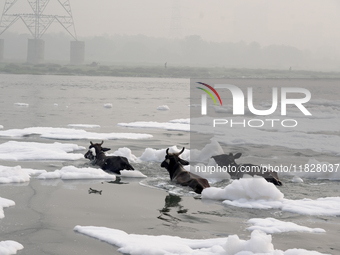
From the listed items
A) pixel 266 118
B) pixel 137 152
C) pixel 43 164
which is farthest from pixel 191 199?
pixel 266 118

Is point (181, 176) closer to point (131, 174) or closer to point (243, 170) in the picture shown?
point (131, 174)

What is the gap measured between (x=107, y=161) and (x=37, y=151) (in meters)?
3.40

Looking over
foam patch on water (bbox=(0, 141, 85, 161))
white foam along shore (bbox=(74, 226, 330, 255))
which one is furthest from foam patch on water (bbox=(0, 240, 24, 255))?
foam patch on water (bbox=(0, 141, 85, 161))

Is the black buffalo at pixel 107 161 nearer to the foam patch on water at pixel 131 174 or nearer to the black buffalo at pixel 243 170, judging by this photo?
the foam patch on water at pixel 131 174

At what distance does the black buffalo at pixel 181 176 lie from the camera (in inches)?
434

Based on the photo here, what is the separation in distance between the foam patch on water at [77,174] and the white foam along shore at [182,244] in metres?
4.14

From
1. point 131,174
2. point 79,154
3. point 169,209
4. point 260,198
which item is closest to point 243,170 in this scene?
point 260,198

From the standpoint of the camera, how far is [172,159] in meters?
11.8

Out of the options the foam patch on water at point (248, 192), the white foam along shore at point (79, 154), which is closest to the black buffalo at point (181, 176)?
the foam patch on water at point (248, 192)

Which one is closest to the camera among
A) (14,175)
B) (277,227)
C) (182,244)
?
(182,244)

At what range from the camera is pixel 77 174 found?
12.1 meters

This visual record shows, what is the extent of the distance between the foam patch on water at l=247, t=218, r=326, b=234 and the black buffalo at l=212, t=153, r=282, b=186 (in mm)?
3271

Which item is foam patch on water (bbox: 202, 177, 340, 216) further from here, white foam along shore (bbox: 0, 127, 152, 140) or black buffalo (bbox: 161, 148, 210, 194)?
white foam along shore (bbox: 0, 127, 152, 140)

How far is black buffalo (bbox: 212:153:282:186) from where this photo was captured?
11.9 m
